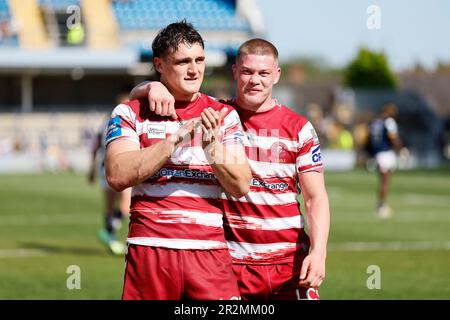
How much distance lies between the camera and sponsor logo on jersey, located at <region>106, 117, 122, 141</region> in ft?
18.1

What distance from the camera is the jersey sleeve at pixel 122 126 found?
5.52 meters

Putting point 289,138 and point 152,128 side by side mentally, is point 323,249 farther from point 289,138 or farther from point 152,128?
point 152,128

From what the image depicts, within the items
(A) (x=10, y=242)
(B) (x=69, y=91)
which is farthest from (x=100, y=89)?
(A) (x=10, y=242)

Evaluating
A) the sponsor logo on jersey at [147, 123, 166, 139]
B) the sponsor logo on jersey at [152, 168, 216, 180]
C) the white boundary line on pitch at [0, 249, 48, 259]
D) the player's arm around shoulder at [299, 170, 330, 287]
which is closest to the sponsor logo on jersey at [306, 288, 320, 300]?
the player's arm around shoulder at [299, 170, 330, 287]

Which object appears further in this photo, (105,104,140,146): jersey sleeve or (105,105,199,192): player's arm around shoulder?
(105,104,140,146): jersey sleeve

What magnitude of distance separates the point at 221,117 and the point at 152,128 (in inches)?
17.2

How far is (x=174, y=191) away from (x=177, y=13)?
4849cm

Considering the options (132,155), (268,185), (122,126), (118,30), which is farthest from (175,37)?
(118,30)

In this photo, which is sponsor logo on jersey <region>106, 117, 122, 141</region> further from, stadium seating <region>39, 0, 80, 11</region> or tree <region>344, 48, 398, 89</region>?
tree <region>344, 48, 398, 89</region>

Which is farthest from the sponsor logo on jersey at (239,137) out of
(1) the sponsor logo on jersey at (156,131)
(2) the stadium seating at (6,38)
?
(2) the stadium seating at (6,38)

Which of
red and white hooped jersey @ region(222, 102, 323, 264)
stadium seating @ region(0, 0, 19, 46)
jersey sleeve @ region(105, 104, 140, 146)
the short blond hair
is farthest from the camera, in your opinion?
stadium seating @ region(0, 0, 19, 46)

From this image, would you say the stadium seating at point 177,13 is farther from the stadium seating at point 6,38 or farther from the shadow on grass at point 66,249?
the shadow on grass at point 66,249

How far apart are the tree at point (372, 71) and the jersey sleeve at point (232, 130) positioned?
74.1 m

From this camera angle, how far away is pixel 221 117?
213 inches
